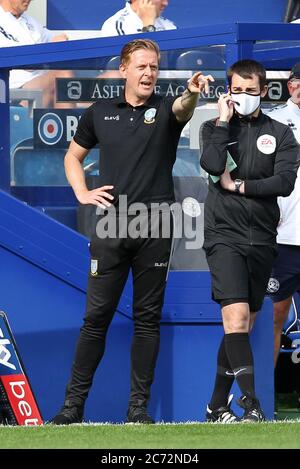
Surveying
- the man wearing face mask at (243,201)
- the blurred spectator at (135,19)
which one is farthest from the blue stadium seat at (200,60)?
the blurred spectator at (135,19)

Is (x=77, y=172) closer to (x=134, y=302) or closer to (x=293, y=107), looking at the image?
(x=134, y=302)

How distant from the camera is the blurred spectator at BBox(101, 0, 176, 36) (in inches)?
425

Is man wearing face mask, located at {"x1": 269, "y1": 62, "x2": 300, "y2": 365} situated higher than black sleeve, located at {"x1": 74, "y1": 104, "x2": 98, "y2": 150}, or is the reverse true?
black sleeve, located at {"x1": 74, "y1": 104, "x2": 98, "y2": 150}

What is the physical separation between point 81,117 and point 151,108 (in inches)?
17.6

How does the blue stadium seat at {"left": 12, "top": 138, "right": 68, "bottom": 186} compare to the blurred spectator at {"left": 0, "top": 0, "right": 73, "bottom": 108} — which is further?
the blurred spectator at {"left": 0, "top": 0, "right": 73, "bottom": 108}

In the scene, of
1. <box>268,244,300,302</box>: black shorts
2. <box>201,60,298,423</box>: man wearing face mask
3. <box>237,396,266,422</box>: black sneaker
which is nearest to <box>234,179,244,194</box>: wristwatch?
<box>201,60,298,423</box>: man wearing face mask

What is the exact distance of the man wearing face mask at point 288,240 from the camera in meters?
7.89

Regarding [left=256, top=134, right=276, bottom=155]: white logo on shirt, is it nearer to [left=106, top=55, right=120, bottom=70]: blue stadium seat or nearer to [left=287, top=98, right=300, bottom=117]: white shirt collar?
[left=106, top=55, right=120, bottom=70]: blue stadium seat

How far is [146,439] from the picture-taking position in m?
5.93
